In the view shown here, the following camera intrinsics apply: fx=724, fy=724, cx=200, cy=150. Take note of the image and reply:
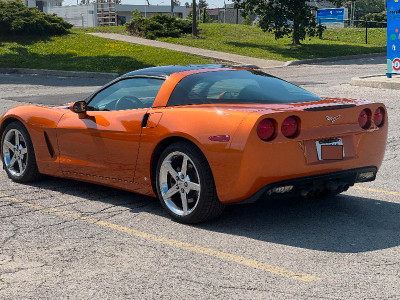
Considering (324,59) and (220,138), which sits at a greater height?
(220,138)

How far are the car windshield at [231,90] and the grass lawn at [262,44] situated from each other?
23886 millimetres

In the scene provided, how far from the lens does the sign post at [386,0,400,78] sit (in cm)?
1931

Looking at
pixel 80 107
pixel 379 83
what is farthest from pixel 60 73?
pixel 80 107

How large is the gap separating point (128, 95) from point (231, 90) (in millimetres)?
1134

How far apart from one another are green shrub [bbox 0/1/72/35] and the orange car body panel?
84.8ft

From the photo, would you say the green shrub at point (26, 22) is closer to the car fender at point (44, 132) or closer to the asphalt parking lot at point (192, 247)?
the car fender at point (44, 132)

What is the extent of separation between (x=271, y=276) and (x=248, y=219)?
1571 mm

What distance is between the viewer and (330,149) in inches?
231

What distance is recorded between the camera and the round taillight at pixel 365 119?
6.20 m

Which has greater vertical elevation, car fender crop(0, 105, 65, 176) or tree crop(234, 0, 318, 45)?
tree crop(234, 0, 318, 45)

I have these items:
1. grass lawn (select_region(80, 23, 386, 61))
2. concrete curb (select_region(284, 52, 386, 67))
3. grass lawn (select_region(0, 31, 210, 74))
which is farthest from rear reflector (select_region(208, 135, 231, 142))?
grass lawn (select_region(80, 23, 386, 61))

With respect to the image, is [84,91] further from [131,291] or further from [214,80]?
[131,291]

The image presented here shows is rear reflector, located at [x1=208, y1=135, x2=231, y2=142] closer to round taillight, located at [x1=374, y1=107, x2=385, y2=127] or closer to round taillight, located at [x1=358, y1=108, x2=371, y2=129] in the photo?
round taillight, located at [x1=358, y1=108, x2=371, y2=129]

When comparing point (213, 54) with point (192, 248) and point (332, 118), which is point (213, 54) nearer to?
point (332, 118)
